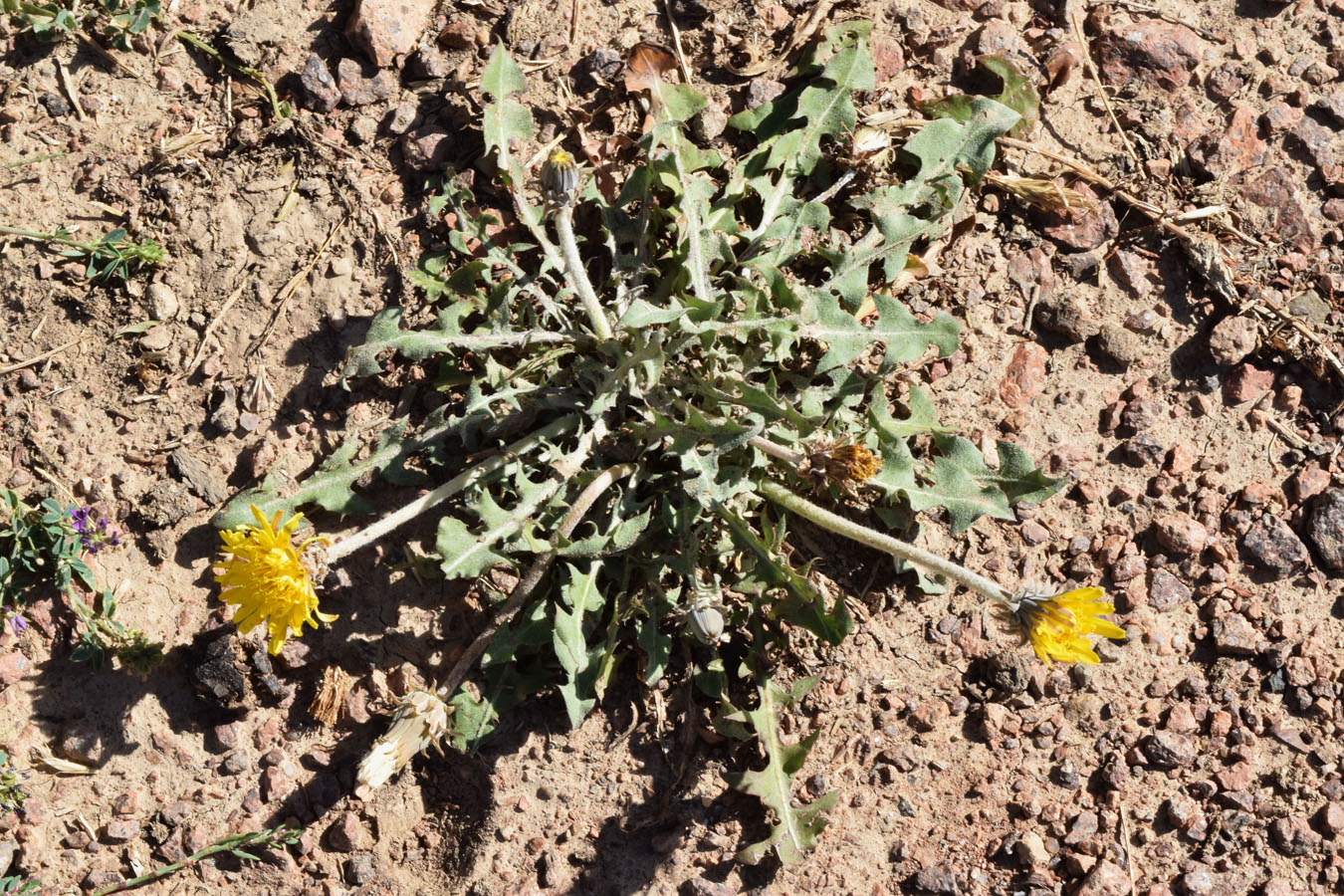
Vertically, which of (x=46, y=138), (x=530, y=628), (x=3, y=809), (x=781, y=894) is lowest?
(x=781, y=894)

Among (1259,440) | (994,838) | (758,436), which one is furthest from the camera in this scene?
(1259,440)

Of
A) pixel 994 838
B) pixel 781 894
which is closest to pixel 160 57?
pixel 781 894

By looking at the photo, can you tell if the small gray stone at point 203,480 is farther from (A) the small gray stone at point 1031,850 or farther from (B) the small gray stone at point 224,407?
(A) the small gray stone at point 1031,850

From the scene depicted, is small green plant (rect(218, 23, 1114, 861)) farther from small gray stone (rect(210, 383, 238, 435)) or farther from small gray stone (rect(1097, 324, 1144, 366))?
small gray stone (rect(1097, 324, 1144, 366))

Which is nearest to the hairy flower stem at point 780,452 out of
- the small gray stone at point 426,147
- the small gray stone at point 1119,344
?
the small gray stone at point 1119,344

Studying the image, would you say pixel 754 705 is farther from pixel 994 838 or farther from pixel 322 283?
pixel 322 283

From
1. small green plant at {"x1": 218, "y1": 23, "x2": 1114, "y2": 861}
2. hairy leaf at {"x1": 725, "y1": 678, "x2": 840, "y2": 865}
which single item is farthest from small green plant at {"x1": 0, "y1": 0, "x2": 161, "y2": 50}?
hairy leaf at {"x1": 725, "y1": 678, "x2": 840, "y2": 865}

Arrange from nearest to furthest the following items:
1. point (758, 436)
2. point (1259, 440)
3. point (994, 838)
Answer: point (758, 436), point (994, 838), point (1259, 440)
